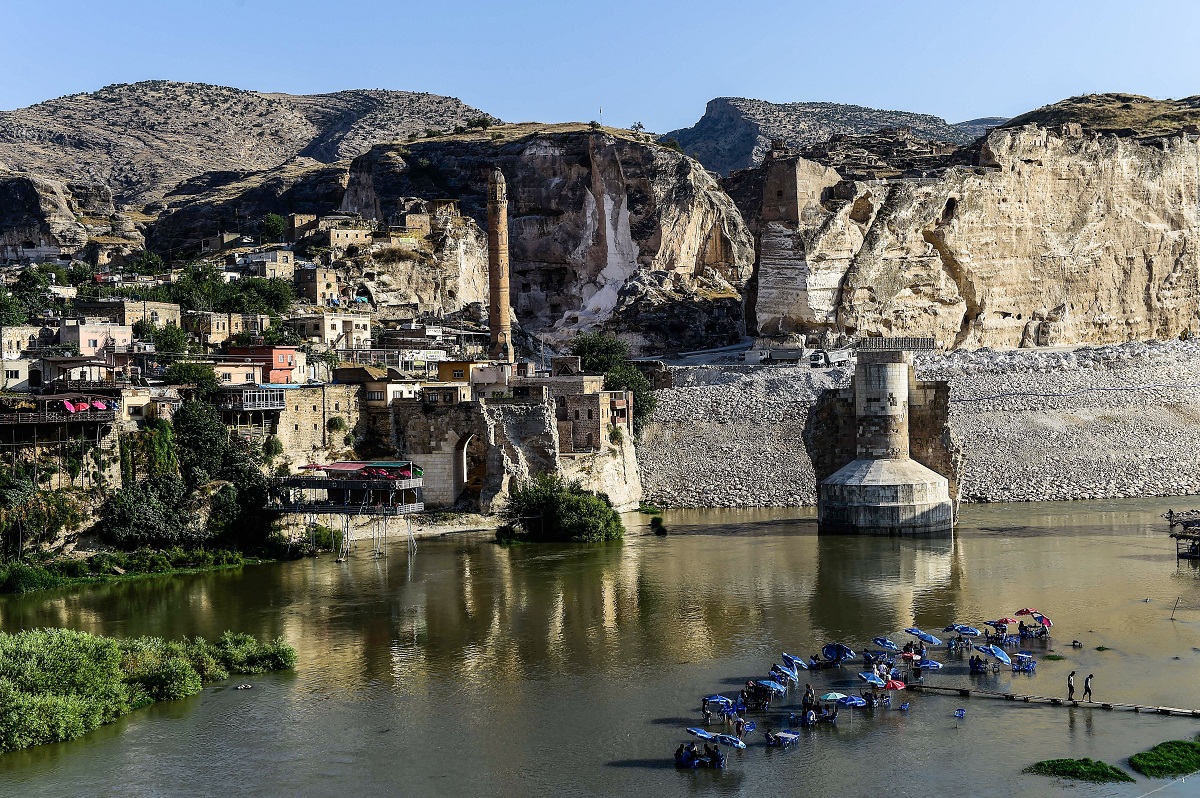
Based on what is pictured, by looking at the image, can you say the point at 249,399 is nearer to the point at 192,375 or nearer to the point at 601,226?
the point at 192,375

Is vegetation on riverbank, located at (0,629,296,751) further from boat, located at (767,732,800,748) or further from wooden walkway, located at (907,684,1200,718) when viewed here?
wooden walkway, located at (907,684,1200,718)

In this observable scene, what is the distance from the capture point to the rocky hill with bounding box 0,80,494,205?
12912 cm

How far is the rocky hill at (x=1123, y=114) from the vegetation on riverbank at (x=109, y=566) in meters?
66.5

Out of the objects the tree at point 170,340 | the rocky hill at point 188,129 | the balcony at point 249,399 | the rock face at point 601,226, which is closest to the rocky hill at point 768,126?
the rocky hill at point 188,129

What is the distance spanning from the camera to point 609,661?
25047 mm

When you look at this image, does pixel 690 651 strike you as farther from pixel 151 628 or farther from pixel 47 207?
pixel 47 207

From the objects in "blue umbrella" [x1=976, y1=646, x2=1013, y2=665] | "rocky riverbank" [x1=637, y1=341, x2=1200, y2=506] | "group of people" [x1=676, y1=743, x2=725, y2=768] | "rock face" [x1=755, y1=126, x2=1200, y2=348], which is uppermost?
"rock face" [x1=755, y1=126, x2=1200, y2=348]

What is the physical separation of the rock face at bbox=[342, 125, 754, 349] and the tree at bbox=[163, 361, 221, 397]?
1327 inches

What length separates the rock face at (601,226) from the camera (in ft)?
247

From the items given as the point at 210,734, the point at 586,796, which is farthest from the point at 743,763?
the point at 210,734

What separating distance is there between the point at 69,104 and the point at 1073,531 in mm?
129961

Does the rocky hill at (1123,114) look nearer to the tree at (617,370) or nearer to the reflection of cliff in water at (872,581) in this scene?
the tree at (617,370)

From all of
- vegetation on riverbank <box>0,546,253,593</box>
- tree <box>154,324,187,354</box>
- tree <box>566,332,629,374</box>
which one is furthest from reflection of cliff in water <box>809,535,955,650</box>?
tree <box>154,324,187,354</box>

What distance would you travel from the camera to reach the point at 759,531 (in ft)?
131
